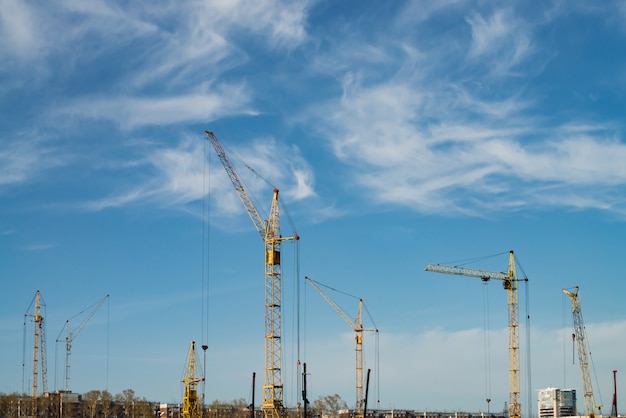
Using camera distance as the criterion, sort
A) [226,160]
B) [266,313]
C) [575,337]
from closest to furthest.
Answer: [266,313] < [226,160] < [575,337]

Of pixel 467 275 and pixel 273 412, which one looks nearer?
pixel 273 412

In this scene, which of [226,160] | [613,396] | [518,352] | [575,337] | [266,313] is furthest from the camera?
[613,396]

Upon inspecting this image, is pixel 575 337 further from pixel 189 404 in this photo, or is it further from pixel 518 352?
pixel 189 404

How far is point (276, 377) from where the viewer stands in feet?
445

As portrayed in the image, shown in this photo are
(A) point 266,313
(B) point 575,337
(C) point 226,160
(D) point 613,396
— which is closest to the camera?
(A) point 266,313

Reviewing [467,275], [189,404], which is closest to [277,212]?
[189,404]

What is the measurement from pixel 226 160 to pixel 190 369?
37686 millimetres

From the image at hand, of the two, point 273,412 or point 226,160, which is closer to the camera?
point 273,412

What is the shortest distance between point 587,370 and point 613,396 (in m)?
24.4

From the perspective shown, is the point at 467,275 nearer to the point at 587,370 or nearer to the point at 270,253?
the point at 587,370

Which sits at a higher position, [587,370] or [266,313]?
[266,313]

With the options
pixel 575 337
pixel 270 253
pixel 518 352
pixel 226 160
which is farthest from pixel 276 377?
pixel 575 337

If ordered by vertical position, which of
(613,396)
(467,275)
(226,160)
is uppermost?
(226,160)

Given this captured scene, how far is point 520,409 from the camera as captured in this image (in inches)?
6471
